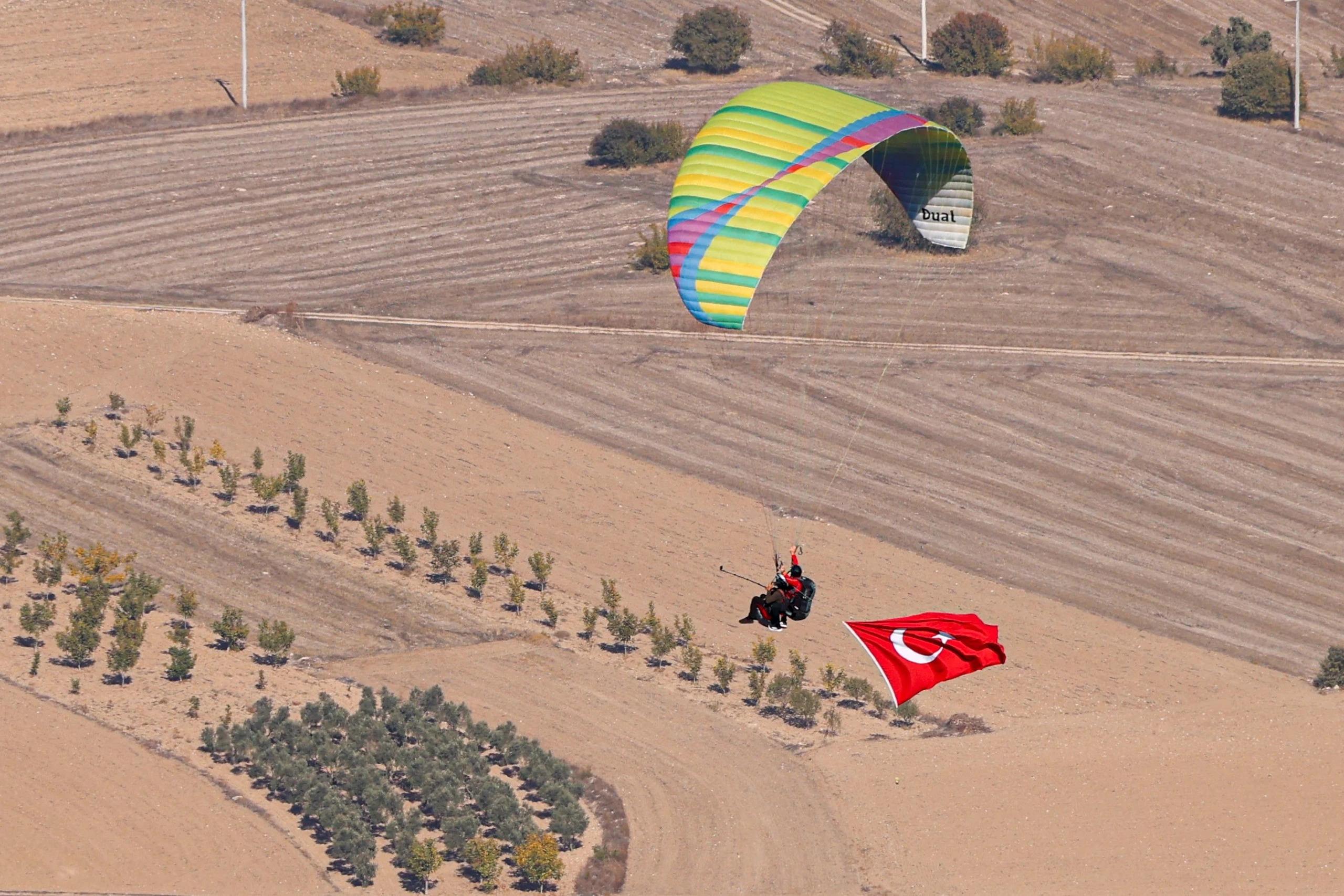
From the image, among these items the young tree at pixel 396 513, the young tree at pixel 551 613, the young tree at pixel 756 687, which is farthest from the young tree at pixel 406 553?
the young tree at pixel 756 687

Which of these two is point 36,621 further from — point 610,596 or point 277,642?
point 610,596

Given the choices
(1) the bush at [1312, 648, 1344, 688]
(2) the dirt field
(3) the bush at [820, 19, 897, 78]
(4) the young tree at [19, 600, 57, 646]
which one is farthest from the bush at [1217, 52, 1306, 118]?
(4) the young tree at [19, 600, 57, 646]

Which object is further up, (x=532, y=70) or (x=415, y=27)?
(x=415, y=27)

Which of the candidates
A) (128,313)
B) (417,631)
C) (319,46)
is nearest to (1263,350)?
(417,631)

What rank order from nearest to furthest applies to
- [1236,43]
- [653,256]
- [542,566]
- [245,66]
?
1. [542,566]
2. [653,256]
3. [245,66]
4. [1236,43]

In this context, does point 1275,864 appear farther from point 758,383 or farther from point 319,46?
point 319,46

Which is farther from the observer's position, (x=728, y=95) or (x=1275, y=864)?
(x=728, y=95)

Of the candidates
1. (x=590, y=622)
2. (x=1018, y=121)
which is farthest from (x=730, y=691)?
(x=1018, y=121)
